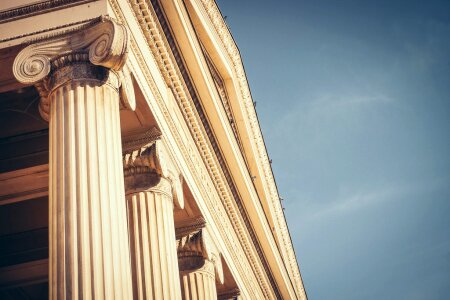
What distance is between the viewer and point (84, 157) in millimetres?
12102

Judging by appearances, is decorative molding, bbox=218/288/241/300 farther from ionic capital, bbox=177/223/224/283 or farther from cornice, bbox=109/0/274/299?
ionic capital, bbox=177/223/224/283

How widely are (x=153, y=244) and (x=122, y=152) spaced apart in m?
2.30

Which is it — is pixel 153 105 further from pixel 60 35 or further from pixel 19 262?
pixel 19 262

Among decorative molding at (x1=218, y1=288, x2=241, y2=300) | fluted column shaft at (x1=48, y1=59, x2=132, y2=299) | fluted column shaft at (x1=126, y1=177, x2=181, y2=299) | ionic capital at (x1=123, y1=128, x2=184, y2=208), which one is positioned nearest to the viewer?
fluted column shaft at (x1=48, y1=59, x2=132, y2=299)

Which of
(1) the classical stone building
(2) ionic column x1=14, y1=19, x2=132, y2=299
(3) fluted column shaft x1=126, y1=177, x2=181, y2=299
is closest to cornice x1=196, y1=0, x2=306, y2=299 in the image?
(1) the classical stone building

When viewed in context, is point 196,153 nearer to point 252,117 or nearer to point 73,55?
point 252,117

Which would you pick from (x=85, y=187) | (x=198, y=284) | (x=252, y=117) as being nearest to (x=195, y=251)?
(x=198, y=284)

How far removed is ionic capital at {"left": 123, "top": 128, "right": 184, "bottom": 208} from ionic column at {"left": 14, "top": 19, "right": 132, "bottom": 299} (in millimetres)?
2862

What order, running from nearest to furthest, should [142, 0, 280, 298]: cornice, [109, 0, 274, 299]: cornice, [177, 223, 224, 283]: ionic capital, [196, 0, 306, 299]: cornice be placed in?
1. [109, 0, 274, 299]: cornice
2. [142, 0, 280, 298]: cornice
3. [177, 223, 224, 283]: ionic capital
4. [196, 0, 306, 299]: cornice

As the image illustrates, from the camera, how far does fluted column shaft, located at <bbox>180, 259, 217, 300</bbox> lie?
20.0 metres

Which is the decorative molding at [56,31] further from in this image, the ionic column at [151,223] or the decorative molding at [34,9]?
the ionic column at [151,223]

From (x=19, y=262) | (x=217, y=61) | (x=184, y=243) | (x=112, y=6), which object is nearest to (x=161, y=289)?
(x=184, y=243)

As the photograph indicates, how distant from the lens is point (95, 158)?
12148 mm

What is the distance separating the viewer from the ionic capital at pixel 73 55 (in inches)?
501
